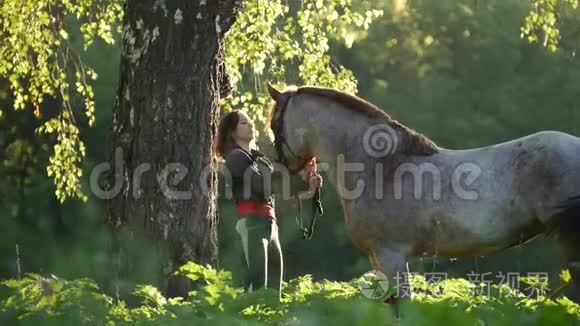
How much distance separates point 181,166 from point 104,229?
375 cm

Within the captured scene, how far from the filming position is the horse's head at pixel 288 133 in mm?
6457

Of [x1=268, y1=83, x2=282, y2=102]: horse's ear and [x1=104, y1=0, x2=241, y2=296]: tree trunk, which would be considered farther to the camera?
[x1=268, y1=83, x2=282, y2=102]: horse's ear

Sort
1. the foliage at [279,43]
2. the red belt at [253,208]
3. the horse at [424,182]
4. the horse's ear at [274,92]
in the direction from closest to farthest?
the horse at [424,182] → the red belt at [253,208] → the horse's ear at [274,92] → the foliage at [279,43]

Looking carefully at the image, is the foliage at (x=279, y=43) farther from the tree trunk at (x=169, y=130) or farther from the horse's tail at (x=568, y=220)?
the horse's tail at (x=568, y=220)

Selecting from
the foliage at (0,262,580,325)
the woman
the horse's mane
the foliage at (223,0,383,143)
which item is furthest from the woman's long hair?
the foliage at (0,262,580,325)

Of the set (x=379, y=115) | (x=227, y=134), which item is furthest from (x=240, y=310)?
(x=379, y=115)

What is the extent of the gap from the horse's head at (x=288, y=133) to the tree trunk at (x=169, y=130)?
0.58m

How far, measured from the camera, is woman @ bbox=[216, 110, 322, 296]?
239 inches

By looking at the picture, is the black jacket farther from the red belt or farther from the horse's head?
the horse's head

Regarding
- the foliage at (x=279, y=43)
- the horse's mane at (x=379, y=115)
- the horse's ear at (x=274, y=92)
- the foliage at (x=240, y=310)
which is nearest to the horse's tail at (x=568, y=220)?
the horse's mane at (x=379, y=115)

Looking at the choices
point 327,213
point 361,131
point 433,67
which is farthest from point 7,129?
point 361,131

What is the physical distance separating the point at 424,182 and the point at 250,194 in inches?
41.2

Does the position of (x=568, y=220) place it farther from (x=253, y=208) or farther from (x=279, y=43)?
(x=279, y=43)

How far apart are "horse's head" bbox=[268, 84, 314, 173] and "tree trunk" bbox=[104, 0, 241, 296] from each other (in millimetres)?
578
